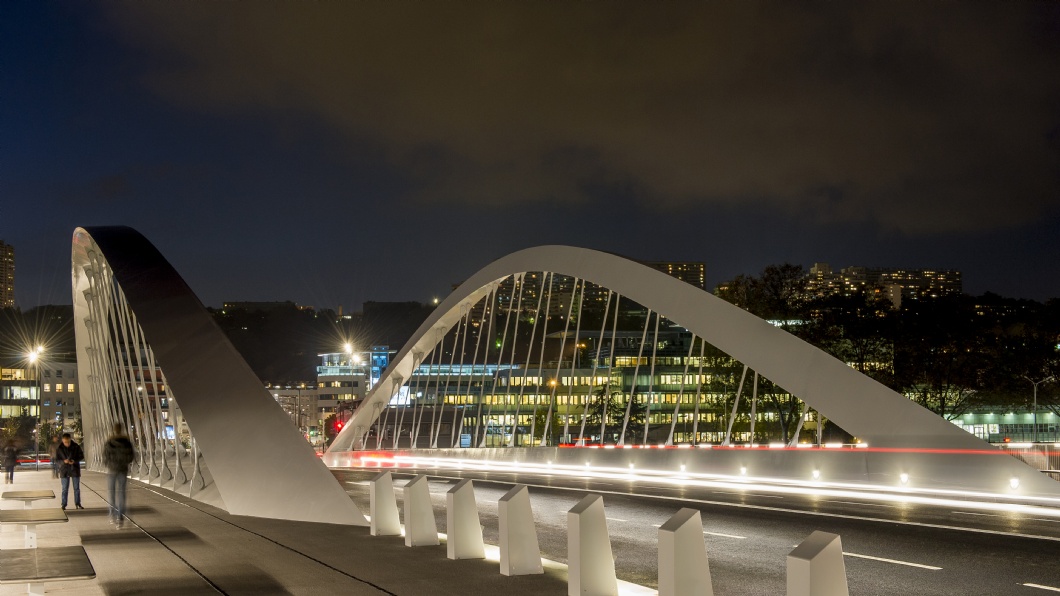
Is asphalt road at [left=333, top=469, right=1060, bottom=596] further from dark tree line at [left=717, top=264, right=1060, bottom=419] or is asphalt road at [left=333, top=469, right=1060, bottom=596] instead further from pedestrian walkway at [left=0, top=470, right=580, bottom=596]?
dark tree line at [left=717, top=264, right=1060, bottom=419]

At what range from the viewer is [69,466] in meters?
18.2

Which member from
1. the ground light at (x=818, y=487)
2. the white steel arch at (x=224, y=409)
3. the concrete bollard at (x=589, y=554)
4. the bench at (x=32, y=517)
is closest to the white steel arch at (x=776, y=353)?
the ground light at (x=818, y=487)

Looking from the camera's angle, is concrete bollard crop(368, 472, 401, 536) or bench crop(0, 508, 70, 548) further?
concrete bollard crop(368, 472, 401, 536)

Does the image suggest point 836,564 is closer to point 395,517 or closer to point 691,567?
point 691,567

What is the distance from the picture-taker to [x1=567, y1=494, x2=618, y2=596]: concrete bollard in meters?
8.77

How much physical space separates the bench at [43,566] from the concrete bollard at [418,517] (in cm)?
469

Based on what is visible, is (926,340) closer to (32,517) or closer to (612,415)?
(612,415)

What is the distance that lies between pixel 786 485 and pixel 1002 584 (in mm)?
14497

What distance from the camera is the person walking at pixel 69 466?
59.1 ft

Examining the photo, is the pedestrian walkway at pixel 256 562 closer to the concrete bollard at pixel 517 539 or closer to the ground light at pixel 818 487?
the concrete bollard at pixel 517 539

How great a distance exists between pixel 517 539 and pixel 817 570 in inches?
163

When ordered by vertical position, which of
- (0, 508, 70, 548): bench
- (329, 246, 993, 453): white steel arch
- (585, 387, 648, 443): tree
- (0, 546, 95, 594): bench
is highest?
→ (329, 246, 993, 453): white steel arch

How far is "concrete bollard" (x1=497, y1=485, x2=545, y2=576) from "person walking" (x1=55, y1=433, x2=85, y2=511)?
33.4ft

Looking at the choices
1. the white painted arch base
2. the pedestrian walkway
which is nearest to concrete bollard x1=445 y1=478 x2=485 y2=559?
the pedestrian walkway
